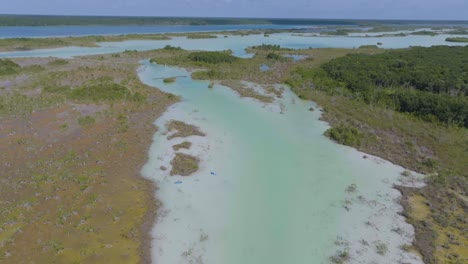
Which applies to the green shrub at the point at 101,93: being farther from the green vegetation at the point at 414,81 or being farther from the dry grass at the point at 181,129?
the green vegetation at the point at 414,81

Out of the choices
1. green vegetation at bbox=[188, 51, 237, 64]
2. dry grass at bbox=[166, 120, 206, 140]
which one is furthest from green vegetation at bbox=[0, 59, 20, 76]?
dry grass at bbox=[166, 120, 206, 140]

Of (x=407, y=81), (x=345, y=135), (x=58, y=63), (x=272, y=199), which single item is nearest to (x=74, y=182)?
(x=272, y=199)

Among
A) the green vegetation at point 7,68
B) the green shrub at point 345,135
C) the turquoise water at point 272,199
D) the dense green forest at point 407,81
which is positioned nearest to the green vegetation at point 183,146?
the turquoise water at point 272,199

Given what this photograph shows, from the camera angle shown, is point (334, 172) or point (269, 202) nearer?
point (269, 202)

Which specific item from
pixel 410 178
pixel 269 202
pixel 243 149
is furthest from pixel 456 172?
pixel 243 149

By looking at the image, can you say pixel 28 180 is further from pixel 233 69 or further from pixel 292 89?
pixel 233 69

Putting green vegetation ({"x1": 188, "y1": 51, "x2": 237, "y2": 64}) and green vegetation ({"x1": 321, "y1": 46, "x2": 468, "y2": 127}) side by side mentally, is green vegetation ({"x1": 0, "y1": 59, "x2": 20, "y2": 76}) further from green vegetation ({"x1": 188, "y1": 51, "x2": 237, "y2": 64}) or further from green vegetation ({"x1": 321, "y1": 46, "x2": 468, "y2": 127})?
green vegetation ({"x1": 321, "y1": 46, "x2": 468, "y2": 127})

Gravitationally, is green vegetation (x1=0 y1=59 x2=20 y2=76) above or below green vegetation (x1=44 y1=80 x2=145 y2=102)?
above
